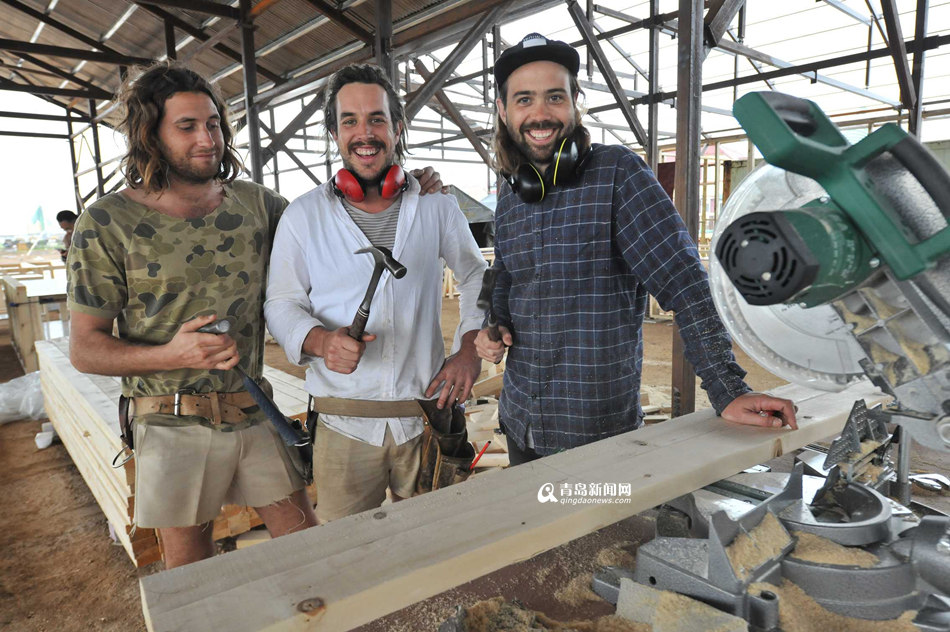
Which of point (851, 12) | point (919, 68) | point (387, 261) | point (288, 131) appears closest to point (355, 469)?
point (387, 261)

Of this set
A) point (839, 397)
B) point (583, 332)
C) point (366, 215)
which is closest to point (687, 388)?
point (839, 397)

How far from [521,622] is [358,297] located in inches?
38.2

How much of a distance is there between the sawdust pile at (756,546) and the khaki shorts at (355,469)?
103cm

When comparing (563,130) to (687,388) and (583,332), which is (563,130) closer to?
(583,332)

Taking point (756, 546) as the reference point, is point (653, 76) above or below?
above

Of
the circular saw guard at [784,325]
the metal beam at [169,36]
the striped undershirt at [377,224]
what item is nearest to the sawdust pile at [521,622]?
the circular saw guard at [784,325]

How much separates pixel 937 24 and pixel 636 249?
10.8 m

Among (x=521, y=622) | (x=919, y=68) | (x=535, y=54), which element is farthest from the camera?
(x=919, y=68)

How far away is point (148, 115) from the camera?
1612 millimetres

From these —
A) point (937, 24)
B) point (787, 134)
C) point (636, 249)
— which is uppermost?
point (937, 24)

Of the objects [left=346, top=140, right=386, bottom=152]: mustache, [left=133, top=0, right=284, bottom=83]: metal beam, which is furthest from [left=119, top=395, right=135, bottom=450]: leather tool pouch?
[left=133, top=0, right=284, bottom=83]: metal beam

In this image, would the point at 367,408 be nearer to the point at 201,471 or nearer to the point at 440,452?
the point at 440,452

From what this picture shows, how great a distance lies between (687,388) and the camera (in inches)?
122

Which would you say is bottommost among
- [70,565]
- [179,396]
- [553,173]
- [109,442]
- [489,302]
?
[70,565]
